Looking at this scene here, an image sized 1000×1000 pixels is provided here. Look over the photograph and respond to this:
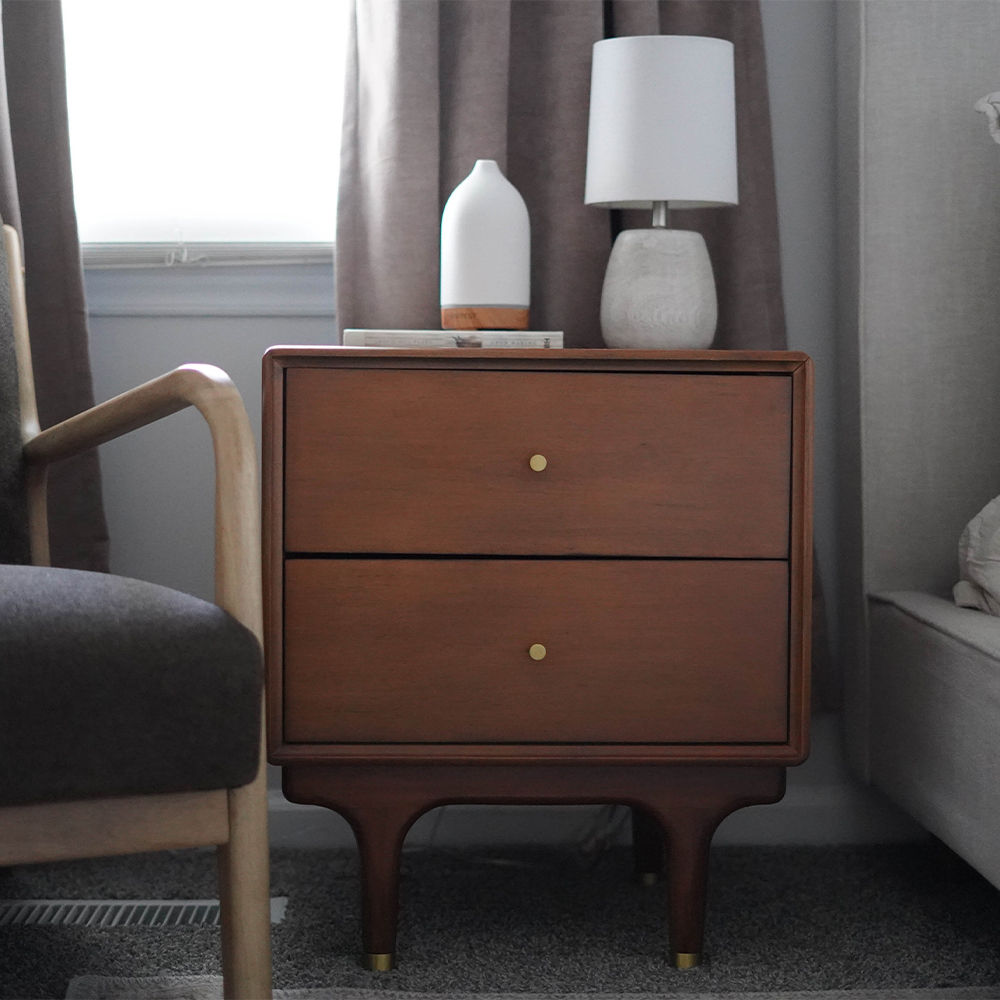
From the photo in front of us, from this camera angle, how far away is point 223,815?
94cm

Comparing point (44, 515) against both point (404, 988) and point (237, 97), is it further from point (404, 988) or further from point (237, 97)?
point (237, 97)

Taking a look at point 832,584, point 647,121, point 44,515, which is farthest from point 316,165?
point 832,584

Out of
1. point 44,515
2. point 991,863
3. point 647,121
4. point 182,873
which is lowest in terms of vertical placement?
point 182,873

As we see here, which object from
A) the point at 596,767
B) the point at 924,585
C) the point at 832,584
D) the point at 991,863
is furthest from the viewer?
the point at 832,584

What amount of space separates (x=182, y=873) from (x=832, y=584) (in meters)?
0.99

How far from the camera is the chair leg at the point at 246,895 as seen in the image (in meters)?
0.94

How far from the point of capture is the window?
1744 millimetres

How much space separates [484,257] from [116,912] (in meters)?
0.92

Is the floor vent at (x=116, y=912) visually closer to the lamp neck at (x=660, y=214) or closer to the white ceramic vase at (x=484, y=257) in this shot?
the white ceramic vase at (x=484, y=257)

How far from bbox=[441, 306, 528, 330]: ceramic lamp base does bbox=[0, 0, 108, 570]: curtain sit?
527mm

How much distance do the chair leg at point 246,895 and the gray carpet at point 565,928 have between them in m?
0.31

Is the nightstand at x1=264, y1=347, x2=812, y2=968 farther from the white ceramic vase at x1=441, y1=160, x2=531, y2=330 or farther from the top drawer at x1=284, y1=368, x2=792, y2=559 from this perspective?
the white ceramic vase at x1=441, y1=160, x2=531, y2=330

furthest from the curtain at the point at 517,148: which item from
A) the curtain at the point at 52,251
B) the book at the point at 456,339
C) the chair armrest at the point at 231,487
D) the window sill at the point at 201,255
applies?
the chair armrest at the point at 231,487

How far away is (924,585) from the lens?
5.05 ft
